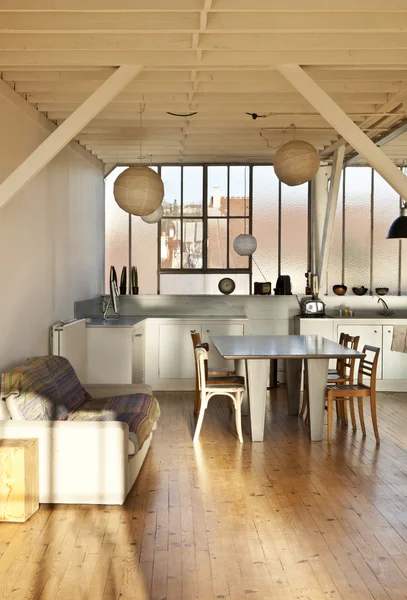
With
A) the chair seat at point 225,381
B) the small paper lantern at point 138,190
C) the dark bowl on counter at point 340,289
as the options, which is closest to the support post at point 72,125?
the small paper lantern at point 138,190

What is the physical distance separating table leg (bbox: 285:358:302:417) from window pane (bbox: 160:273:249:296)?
285cm

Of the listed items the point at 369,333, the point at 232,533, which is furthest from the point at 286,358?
the point at 369,333

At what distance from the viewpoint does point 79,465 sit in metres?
4.94

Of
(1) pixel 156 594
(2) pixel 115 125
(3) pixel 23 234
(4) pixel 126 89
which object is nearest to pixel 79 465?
(1) pixel 156 594

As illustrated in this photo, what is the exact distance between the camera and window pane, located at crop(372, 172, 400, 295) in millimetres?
11070

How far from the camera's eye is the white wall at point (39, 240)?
616cm

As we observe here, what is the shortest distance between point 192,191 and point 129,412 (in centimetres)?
558

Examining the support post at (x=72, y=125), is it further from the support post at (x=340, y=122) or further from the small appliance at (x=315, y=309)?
A: the small appliance at (x=315, y=309)

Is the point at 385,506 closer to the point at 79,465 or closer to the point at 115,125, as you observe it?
the point at 79,465

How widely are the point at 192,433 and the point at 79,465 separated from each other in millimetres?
2482

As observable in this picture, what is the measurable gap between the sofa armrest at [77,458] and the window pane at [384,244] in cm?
708

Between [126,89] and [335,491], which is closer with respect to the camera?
[335,491]

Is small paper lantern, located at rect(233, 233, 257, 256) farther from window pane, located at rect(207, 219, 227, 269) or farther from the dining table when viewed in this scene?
the dining table

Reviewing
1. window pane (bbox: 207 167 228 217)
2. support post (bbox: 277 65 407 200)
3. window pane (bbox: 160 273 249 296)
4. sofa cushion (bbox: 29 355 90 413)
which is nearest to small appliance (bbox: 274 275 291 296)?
window pane (bbox: 160 273 249 296)
